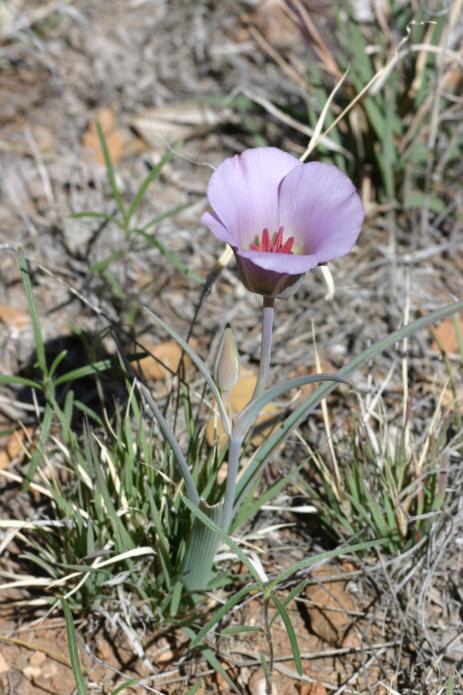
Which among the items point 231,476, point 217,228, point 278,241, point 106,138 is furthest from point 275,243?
point 106,138

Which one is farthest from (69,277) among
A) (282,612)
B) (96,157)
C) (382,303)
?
(282,612)

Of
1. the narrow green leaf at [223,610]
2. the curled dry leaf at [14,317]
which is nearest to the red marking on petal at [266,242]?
the narrow green leaf at [223,610]

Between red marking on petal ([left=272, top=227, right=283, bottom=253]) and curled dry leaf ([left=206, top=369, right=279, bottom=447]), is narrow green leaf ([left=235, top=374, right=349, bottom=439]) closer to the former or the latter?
red marking on petal ([left=272, top=227, right=283, bottom=253])

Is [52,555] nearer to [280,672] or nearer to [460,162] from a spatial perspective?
[280,672]

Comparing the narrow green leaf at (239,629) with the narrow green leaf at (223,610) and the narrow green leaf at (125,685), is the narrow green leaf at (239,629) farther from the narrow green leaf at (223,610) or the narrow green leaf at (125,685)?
the narrow green leaf at (125,685)

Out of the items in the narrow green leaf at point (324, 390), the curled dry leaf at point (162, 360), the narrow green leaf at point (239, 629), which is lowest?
the narrow green leaf at point (239, 629)

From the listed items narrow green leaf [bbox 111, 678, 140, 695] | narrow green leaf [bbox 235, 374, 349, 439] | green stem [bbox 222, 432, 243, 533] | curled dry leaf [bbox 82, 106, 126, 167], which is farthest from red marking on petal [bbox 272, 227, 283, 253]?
curled dry leaf [bbox 82, 106, 126, 167]
